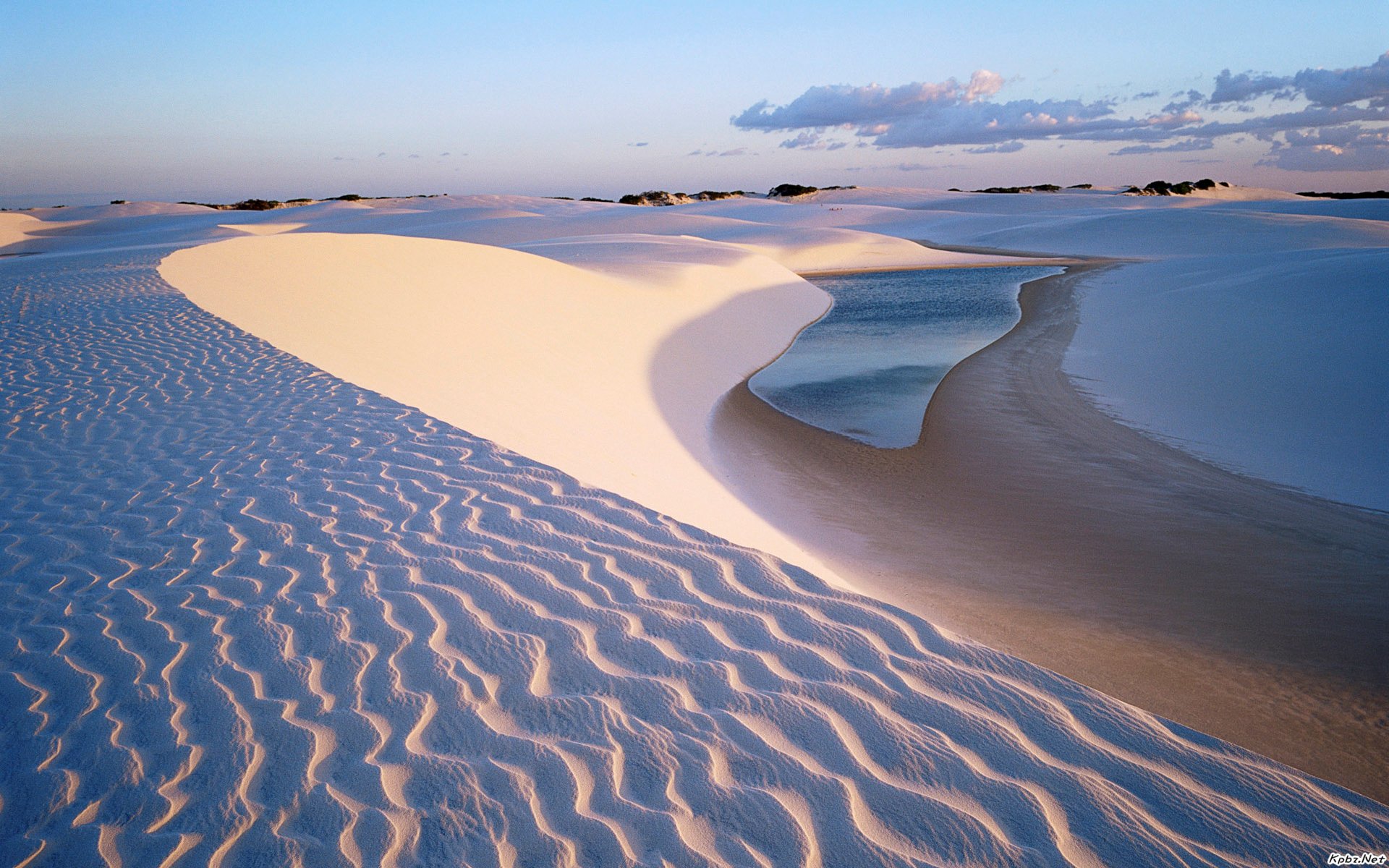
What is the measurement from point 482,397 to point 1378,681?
629cm

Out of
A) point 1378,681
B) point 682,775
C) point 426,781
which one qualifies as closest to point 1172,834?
point 682,775

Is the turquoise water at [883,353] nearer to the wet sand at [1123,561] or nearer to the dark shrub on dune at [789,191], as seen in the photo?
the wet sand at [1123,561]

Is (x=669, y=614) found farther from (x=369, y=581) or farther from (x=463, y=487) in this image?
(x=463, y=487)

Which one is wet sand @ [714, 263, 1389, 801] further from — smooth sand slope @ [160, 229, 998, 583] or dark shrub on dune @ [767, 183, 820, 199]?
dark shrub on dune @ [767, 183, 820, 199]

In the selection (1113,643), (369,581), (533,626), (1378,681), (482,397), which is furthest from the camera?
(482,397)

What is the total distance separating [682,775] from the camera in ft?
7.44

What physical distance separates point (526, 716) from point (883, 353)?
12.1 meters

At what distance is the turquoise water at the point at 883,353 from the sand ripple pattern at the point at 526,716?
17.4 ft

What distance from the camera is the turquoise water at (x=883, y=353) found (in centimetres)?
941

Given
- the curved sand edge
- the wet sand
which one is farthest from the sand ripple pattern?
the curved sand edge

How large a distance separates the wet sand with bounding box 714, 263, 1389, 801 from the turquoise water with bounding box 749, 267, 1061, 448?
0.77 metres

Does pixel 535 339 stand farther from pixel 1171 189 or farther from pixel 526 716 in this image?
pixel 1171 189

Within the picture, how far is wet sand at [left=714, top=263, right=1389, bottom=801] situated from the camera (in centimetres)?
360

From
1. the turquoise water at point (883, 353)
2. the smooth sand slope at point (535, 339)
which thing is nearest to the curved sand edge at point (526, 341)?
the smooth sand slope at point (535, 339)
